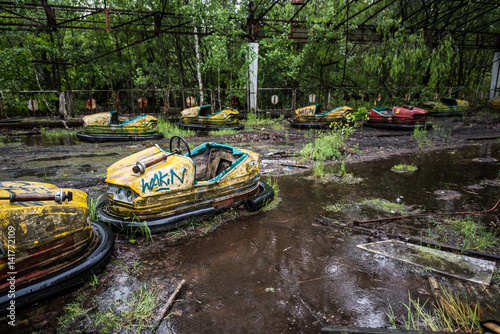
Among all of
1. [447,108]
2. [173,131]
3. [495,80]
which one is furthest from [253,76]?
[495,80]

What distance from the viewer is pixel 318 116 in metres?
9.42

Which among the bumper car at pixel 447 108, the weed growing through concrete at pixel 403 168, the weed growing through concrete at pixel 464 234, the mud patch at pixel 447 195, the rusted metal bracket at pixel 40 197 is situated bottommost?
the weed growing through concrete at pixel 464 234

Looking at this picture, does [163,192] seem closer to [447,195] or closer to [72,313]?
[72,313]

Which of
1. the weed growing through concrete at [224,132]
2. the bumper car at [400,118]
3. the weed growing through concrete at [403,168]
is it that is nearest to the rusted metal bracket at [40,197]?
the weed growing through concrete at [403,168]

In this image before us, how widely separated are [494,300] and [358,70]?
53.1ft

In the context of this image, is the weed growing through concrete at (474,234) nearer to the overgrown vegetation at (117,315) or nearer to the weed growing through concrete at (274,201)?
the weed growing through concrete at (274,201)

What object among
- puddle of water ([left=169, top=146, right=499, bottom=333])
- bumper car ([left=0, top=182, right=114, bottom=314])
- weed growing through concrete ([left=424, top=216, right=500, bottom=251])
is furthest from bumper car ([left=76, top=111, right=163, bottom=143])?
weed growing through concrete ([left=424, top=216, right=500, bottom=251])

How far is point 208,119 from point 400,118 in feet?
20.4

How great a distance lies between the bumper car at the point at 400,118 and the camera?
883 centimetres

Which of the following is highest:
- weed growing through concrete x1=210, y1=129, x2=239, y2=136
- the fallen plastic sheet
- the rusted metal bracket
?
the rusted metal bracket

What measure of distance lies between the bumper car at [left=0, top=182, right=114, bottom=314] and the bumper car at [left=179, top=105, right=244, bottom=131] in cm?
707

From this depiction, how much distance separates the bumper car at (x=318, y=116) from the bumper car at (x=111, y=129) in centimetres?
511

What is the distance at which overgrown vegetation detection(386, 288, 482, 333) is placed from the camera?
1627 mm

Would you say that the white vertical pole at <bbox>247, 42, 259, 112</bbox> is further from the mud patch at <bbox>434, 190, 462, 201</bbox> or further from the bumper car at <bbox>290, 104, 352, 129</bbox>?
the mud patch at <bbox>434, 190, 462, 201</bbox>
